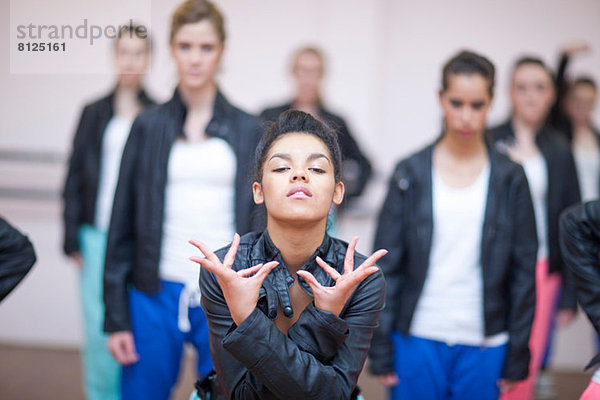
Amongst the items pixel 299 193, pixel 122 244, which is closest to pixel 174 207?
pixel 122 244

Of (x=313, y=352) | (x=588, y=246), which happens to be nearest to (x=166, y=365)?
(x=313, y=352)

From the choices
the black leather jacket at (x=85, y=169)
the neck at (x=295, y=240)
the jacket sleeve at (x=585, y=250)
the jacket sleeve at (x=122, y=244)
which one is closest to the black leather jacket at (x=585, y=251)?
the jacket sleeve at (x=585, y=250)

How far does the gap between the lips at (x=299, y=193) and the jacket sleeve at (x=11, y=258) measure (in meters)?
0.97

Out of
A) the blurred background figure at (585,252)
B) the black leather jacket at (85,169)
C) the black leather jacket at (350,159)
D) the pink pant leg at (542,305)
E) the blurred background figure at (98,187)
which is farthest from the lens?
the black leather jacket at (350,159)

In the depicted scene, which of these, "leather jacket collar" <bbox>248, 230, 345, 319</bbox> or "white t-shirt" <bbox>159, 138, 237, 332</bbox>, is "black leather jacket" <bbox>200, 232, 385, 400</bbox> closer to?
"leather jacket collar" <bbox>248, 230, 345, 319</bbox>

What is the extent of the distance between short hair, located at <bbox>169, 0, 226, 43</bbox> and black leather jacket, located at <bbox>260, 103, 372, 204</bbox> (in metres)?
1.39

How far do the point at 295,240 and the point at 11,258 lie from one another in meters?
0.95

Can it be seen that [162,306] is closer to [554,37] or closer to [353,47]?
[353,47]

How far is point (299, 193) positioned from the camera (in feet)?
5.64

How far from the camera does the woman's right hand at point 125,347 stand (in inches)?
105

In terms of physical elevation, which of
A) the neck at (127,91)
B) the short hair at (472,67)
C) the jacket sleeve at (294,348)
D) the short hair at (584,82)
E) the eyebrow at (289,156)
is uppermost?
the short hair at (584,82)

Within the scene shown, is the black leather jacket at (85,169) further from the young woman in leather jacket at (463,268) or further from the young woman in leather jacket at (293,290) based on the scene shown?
the young woman in leather jacket at (293,290)

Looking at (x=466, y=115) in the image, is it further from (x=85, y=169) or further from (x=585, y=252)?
(x=85, y=169)

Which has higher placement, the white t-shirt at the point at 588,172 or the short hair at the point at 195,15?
the short hair at the point at 195,15
